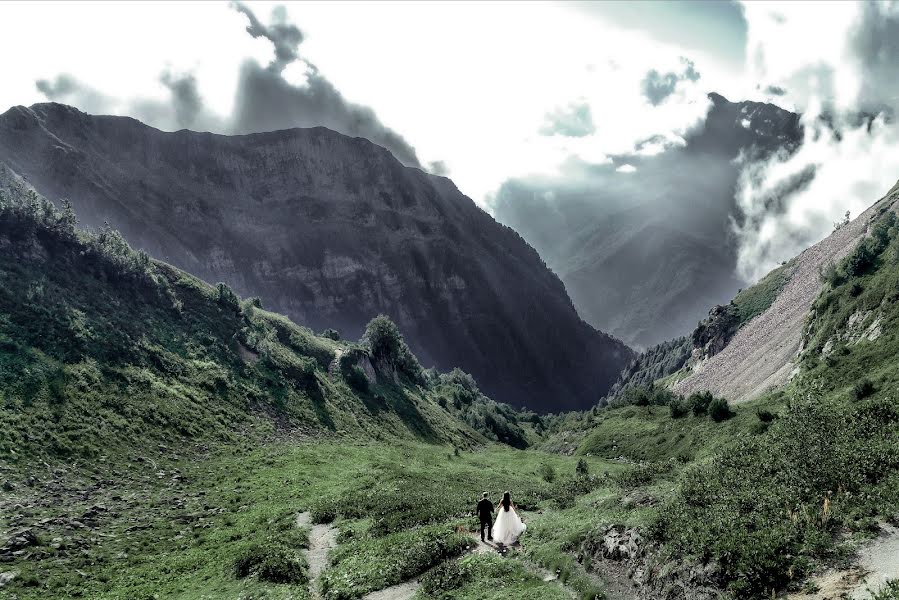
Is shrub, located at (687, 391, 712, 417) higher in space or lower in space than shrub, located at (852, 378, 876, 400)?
higher

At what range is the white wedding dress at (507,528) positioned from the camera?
23958 mm

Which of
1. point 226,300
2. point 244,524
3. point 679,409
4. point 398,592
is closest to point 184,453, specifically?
point 244,524

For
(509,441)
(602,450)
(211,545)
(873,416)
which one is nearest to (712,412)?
(602,450)

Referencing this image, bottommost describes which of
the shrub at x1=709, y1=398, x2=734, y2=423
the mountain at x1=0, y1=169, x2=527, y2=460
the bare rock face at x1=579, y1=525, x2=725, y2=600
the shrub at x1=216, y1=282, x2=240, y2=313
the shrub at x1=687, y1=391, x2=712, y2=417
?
the bare rock face at x1=579, y1=525, x2=725, y2=600

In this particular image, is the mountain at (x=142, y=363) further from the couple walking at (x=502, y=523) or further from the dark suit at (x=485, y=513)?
the couple walking at (x=502, y=523)

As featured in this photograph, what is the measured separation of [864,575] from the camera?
44.4 feet

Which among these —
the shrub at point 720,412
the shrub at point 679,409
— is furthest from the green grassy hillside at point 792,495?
the shrub at point 679,409

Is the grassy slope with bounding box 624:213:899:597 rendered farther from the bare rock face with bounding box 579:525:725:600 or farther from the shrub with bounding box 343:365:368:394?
the shrub with bounding box 343:365:368:394

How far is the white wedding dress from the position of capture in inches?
943

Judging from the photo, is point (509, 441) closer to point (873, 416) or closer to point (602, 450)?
point (602, 450)

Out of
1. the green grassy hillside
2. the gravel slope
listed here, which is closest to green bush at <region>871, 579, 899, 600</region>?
the green grassy hillside

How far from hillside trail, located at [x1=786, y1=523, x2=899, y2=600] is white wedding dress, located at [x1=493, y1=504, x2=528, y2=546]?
484 inches

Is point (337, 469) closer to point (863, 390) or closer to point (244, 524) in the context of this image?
point (244, 524)

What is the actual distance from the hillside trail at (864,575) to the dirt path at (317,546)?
1808cm
